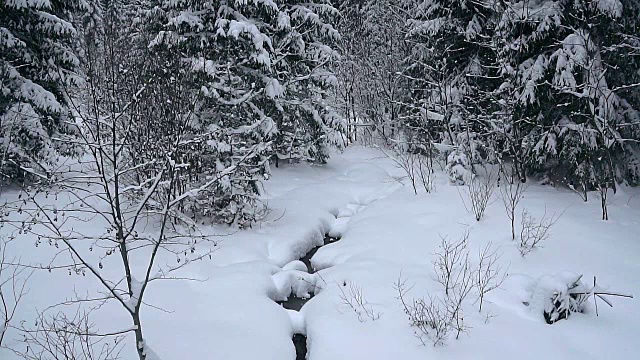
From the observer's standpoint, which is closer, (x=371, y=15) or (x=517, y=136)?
(x=517, y=136)

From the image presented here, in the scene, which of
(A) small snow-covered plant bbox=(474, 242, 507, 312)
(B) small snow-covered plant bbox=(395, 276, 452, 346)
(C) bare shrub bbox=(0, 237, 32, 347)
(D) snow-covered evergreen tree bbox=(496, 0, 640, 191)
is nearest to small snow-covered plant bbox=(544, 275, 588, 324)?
(A) small snow-covered plant bbox=(474, 242, 507, 312)

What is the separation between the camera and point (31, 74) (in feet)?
35.5

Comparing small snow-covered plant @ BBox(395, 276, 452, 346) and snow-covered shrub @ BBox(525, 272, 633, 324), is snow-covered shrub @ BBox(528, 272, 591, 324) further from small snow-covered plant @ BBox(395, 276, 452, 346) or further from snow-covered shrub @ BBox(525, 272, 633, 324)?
small snow-covered plant @ BBox(395, 276, 452, 346)

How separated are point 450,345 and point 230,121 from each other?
667 centimetres

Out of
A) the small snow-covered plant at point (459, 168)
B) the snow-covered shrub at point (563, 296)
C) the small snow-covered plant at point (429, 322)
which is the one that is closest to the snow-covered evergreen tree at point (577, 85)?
the small snow-covered plant at point (459, 168)

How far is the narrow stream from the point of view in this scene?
592 cm

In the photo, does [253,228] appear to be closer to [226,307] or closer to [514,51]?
[226,307]

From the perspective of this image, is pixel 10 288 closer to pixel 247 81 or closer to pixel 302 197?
pixel 302 197

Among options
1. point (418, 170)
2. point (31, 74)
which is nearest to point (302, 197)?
point (418, 170)

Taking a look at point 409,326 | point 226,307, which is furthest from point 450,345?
point 226,307

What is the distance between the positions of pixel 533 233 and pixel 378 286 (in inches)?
124

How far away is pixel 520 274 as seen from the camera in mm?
6562

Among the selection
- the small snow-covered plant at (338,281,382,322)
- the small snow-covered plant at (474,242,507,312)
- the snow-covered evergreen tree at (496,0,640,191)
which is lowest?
the small snow-covered plant at (338,281,382,322)

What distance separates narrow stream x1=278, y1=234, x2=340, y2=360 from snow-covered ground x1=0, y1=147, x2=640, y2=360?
0.12 meters
